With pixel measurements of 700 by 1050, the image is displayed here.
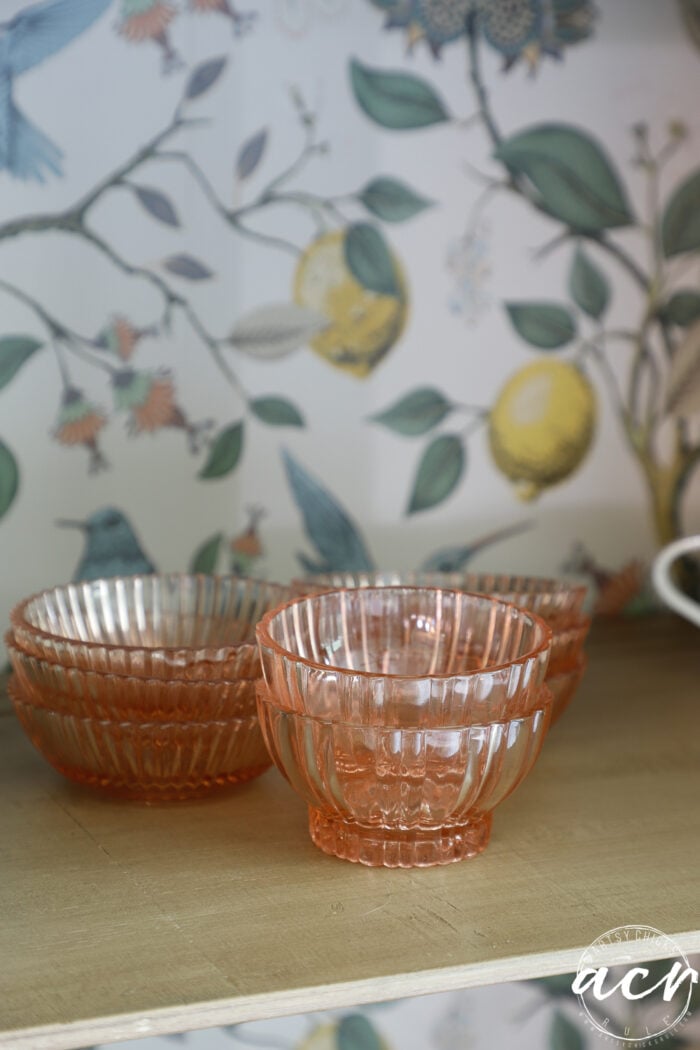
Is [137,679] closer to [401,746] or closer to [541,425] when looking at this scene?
[401,746]

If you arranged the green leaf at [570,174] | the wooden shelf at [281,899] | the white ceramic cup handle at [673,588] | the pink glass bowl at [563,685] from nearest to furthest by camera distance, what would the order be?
the wooden shelf at [281,899] < the pink glass bowl at [563,685] < the white ceramic cup handle at [673,588] < the green leaf at [570,174]

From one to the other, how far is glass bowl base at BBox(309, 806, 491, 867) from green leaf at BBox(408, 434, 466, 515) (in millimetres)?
395

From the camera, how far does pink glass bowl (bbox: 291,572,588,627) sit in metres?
0.79

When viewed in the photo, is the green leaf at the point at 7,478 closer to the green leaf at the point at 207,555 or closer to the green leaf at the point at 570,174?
the green leaf at the point at 207,555

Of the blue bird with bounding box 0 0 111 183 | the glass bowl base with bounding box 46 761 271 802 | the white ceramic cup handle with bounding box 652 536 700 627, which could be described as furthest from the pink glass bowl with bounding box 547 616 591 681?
the blue bird with bounding box 0 0 111 183

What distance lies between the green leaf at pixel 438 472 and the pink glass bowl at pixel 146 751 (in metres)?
0.33

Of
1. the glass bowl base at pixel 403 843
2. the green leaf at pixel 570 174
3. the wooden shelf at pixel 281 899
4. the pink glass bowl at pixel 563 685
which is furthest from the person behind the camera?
the green leaf at pixel 570 174

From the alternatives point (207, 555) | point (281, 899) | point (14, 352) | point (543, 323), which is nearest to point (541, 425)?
point (543, 323)

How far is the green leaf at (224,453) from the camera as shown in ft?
2.97

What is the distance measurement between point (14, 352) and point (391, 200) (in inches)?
11.9

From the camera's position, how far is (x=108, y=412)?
87 cm

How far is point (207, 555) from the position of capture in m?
0.92

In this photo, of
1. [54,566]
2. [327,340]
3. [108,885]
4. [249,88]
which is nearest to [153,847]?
[108,885]

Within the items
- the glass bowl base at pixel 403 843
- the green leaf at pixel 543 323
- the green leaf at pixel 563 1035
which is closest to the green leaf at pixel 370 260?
the green leaf at pixel 543 323
